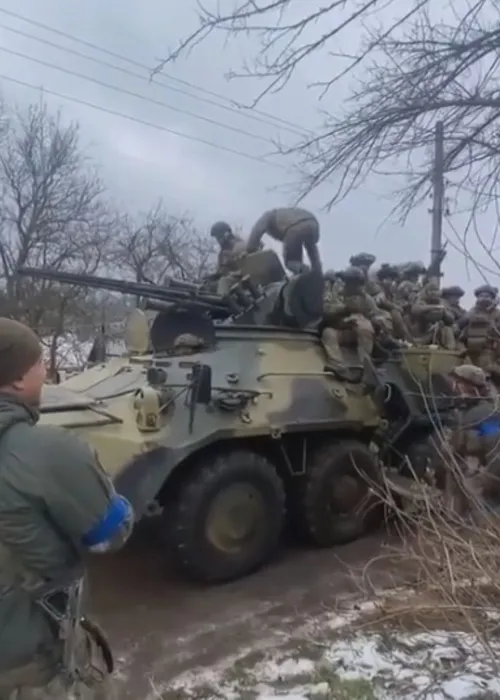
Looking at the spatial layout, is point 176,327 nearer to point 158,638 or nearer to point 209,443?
point 209,443

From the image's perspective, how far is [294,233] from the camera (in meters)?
7.20

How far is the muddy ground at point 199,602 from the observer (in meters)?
4.73

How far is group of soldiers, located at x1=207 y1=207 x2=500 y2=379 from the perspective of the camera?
7.25 metres

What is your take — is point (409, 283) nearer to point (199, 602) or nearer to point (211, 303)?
point (211, 303)

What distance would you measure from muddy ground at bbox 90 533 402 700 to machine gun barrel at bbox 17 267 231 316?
6.20 ft

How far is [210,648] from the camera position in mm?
4824

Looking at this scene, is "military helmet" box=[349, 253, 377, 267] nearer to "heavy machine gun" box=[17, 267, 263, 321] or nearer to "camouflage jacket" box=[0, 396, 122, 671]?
"heavy machine gun" box=[17, 267, 263, 321]

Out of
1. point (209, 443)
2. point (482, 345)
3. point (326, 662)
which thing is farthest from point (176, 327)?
point (326, 662)

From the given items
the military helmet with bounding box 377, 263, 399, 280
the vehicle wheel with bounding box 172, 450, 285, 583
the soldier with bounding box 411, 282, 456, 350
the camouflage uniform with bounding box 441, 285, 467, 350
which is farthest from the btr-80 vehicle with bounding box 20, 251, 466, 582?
the military helmet with bounding box 377, 263, 399, 280

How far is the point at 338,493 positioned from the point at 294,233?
2.11 metres

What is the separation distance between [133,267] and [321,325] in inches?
885

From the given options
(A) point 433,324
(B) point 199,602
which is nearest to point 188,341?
(B) point 199,602

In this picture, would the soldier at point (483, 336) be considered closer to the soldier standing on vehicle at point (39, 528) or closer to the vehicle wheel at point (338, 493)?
the vehicle wheel at point (338, 493)

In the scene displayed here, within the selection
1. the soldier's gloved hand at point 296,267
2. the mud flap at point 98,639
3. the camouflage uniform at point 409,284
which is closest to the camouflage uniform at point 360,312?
Result: the soldier's gloved hand at point 296,267
